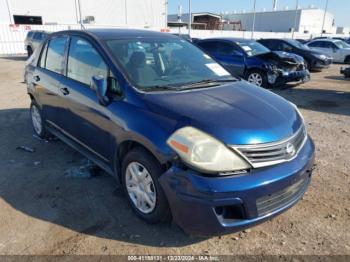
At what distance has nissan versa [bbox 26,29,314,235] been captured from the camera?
2354 millimetres

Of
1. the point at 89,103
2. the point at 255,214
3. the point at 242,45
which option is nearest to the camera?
the point at 255,214

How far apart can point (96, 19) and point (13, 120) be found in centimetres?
3023

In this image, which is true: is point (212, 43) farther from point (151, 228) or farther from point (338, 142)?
point (151, 228)

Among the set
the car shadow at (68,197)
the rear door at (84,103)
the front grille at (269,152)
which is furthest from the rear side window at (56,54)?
the front grille at (269,152)

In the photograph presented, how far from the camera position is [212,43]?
10.8 metres

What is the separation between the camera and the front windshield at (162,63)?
10.5 ft

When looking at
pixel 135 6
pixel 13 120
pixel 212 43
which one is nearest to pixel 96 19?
pixel 135 6

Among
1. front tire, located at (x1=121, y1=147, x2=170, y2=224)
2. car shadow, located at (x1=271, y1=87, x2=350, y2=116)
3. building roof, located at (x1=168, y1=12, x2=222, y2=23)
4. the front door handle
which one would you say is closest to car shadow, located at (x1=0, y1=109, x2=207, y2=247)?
front tire, located at (x1=121, y1=147, x2=170, y2=224)

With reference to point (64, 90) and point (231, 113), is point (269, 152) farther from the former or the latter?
point (64, 90)

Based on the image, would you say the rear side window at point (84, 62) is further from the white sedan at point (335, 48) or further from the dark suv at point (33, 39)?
the white sedan at point (335, 48)

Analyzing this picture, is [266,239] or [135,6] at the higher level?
[135,6]

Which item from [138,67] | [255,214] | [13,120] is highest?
[138,67]

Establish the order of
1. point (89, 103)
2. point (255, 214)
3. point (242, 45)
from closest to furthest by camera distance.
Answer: point (255, 214)
point (89, 103)
point (242, 45)

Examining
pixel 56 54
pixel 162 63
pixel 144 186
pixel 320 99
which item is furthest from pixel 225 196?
pixel 320 99
